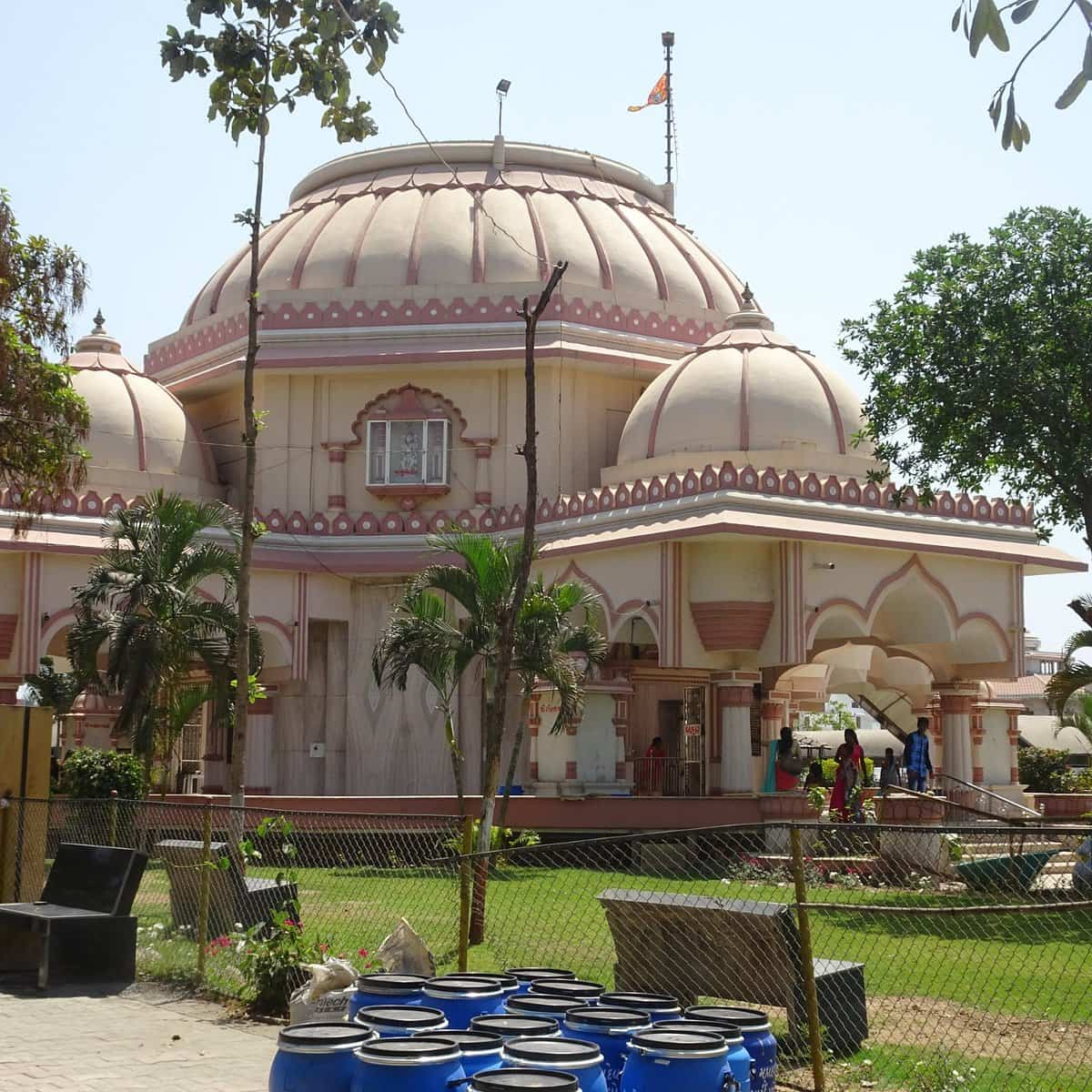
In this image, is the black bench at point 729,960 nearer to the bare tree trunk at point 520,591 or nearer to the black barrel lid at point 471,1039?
A: the black barrel lid at point 471,1039

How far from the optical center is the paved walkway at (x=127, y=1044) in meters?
7.52

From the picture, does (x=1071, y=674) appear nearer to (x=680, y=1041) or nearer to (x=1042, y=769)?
(x=1042, y=769)

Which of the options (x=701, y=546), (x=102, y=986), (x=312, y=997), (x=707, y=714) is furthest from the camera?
(x=707, y=714)

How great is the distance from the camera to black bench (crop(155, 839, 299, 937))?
10.3m

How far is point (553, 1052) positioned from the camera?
5590mm

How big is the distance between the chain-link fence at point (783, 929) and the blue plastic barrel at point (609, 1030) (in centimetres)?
128

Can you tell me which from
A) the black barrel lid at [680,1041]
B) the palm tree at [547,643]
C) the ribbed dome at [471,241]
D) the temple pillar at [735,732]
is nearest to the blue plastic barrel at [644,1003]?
the black barrel lid at [680,1041]

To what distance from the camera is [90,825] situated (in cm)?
1481

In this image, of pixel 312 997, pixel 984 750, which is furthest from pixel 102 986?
pixel 984 750

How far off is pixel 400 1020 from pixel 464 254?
917 inches

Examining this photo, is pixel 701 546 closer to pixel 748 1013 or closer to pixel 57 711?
pixel 57 711

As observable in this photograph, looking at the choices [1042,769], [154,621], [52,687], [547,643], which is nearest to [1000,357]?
[547,643]

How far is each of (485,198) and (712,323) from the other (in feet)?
16.1

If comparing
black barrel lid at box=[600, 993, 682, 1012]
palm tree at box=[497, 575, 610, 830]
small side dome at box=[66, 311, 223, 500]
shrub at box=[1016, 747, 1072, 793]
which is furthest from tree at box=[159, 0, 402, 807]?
shrub at box=[1016, 747, 1072, 793]
